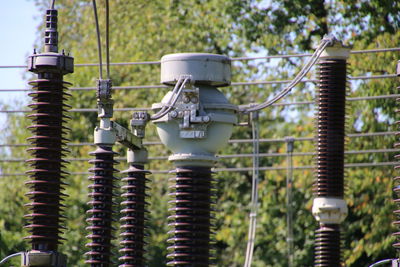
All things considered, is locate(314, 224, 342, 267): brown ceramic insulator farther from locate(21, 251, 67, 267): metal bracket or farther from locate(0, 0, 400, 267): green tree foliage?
locate(0, 0, 400, 267): green tree foliage

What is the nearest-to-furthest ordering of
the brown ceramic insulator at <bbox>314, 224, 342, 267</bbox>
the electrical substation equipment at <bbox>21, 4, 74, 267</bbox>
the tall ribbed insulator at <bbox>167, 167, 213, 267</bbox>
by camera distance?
the electrical substation equipment at <bbox>21, 4, 74, 267</bbox>
the tall ribbed insulator at <bbox>167, 167, 213, 267</bbox>
the brown ceramic insulator at <bbox>314, 224, 342, 267</bbox>

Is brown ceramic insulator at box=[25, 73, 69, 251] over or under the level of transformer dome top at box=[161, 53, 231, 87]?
under

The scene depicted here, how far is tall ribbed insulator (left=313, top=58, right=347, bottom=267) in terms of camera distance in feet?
39.1

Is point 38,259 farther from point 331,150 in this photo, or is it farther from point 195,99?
point 331,150

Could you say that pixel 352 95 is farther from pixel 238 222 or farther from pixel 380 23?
pixel 238 222

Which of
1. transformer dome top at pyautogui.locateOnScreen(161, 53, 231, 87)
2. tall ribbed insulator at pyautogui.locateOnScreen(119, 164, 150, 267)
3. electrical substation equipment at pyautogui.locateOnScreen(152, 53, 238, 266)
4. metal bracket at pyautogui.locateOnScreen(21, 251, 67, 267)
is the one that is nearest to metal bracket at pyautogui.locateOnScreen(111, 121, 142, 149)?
tall ribbed insulator at pyautogui.locateOnScreen(119, 164, 150, 267)

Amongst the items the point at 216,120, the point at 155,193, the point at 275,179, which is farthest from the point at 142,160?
the point at 155,193

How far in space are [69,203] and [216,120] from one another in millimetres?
18764

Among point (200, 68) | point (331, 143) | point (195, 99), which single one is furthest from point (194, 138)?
point (331, 143)

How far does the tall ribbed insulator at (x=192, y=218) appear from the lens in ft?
28.8

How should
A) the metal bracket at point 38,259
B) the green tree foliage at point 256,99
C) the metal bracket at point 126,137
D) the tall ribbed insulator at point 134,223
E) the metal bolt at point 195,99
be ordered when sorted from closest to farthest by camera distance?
the metal bracket at point 38,259
the metal bolt at point 195,99
the metal bracket at point 126,137
the tall ribbed insulator at point 134,223
the green tree foliage at point 256,99

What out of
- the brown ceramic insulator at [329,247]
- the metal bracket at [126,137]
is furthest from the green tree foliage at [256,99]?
the metal bracket at [126,137]

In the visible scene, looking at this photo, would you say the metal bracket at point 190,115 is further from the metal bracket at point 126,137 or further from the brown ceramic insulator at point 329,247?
the brown ceramic insulator at point 329,247

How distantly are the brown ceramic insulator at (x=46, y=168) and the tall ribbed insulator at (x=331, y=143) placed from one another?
3.95 meters
